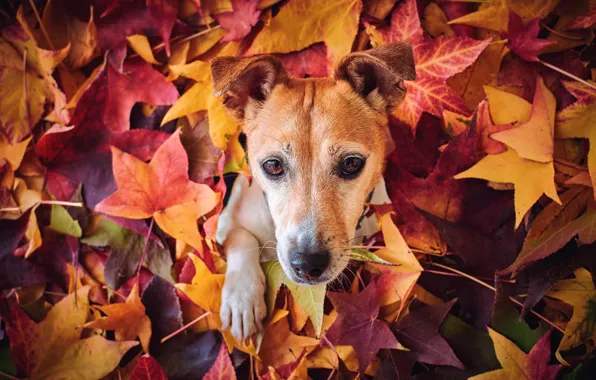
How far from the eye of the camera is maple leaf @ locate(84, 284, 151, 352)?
197 cm

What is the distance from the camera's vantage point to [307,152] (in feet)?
5.86

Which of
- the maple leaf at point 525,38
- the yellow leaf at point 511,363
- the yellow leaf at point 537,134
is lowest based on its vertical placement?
the yellow leaf at point 511,363

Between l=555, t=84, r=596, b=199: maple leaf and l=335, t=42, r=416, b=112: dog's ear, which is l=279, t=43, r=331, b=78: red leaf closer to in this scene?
l=335, t=42, r=416, b=112: dog's ear

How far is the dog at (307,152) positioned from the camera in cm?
167

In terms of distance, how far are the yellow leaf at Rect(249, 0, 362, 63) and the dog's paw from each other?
3.27 feet

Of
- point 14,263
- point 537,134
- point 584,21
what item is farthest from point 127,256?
point 584,21

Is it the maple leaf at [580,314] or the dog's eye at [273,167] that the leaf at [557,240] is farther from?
the dog's eye at [273,167]

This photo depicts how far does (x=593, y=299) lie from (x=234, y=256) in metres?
1.37

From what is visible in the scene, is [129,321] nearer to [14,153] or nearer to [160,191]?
[160,191]

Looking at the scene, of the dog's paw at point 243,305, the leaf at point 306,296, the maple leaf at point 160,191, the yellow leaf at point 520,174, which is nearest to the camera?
the yellow leaf at point 520,174

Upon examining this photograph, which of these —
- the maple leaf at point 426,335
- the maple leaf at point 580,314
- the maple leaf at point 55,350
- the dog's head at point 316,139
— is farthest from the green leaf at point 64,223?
the maple leaf at point 580,314

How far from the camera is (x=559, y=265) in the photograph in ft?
5.60

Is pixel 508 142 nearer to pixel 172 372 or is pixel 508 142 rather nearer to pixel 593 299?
pixel 593 299

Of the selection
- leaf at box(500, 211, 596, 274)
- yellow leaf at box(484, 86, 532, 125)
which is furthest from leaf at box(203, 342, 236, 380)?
A: yellow leaf at box(484, 86, 532, 125)
